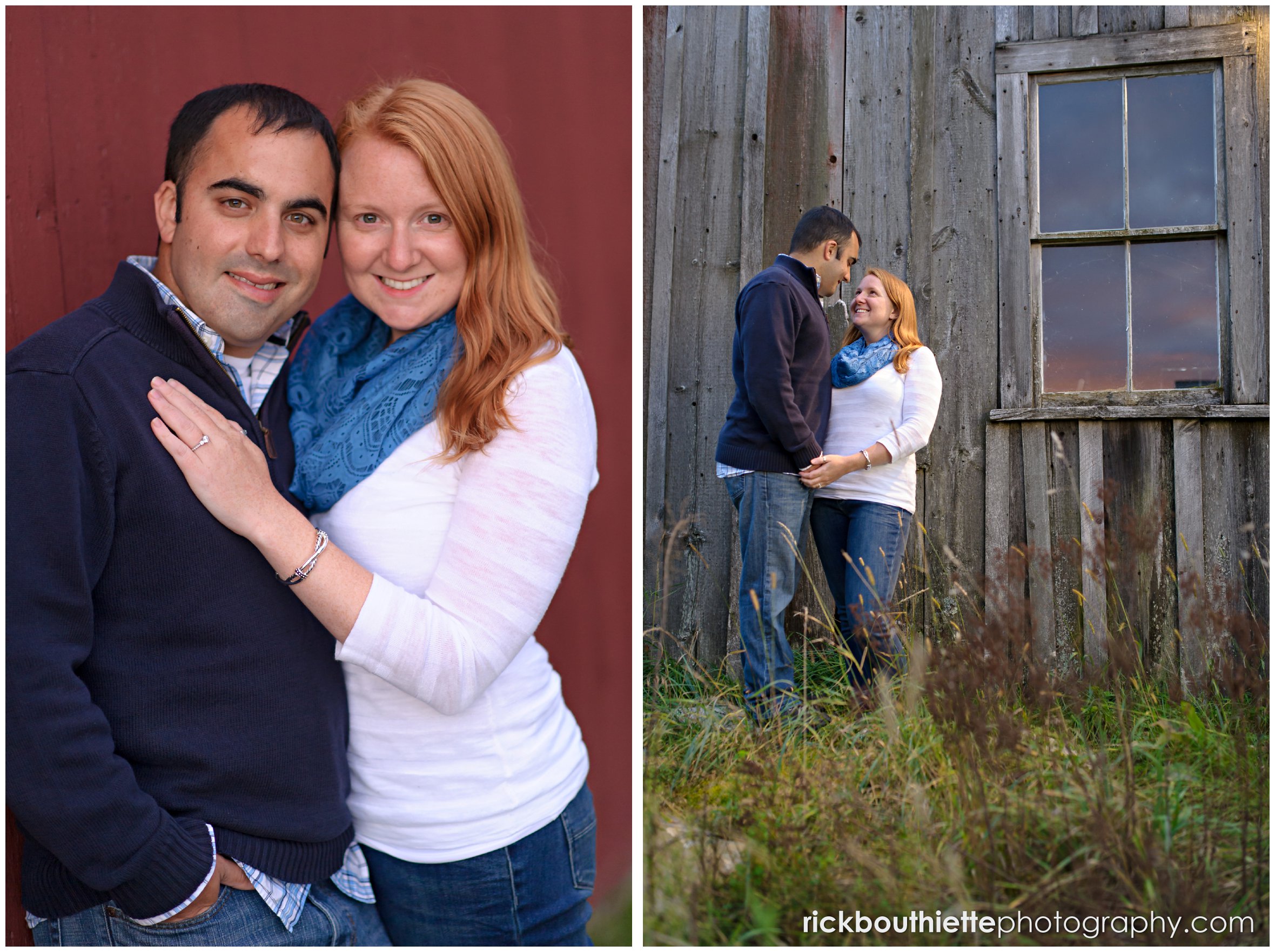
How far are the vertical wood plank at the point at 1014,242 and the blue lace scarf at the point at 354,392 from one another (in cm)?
114

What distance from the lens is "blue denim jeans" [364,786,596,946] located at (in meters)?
1.56

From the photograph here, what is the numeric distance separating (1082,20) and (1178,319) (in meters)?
0.66

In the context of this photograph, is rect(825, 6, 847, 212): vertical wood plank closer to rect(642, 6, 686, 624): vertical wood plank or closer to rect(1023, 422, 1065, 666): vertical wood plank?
rect(642, 6, 686, 624): vertical wood plank

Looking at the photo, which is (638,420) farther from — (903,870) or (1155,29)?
(1155,29)

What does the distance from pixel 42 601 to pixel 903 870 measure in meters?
1.50

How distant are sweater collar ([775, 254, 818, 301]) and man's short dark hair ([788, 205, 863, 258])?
2 cm

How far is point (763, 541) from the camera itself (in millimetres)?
1896

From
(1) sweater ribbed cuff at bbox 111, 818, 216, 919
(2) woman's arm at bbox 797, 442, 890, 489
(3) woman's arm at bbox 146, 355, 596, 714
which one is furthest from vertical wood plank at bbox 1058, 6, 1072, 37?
(1) sweater ribbed cuff at bbox 111, 818, 216, 919

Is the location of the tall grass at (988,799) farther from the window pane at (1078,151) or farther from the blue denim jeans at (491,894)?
the window pane at (1078,151)

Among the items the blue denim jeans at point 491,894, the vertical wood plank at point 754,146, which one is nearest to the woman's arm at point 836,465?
the vertical wood plank at point 754,146

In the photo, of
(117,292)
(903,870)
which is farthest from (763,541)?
(117,292)

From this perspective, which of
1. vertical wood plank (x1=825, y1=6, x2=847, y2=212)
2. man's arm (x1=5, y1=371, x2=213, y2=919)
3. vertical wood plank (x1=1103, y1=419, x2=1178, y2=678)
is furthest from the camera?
vertical wood plank (x1=825, y1=6, x2=847, y2=212)

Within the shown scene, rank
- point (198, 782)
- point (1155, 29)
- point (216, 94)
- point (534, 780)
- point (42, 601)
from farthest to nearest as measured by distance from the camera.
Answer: point (1155, 29) < point (534, 780) < point (216, 94) < point (198, 782) < point (42, 601)

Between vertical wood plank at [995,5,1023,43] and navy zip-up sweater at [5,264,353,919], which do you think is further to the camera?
vertical wood plank at [995,5,1023,43]
